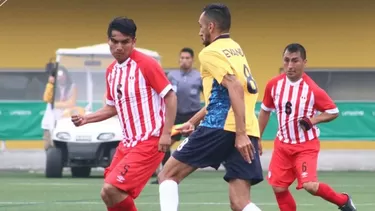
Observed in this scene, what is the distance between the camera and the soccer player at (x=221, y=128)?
933 cm

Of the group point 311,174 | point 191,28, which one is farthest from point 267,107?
point 191,28

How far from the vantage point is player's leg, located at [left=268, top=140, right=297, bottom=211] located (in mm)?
11927

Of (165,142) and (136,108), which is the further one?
(136,108)

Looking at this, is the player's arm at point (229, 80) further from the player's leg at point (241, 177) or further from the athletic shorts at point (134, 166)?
the athletic shorts at point (134, 166)

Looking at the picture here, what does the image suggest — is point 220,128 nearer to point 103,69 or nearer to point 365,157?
point 103,69

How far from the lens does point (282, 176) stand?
12.1 m

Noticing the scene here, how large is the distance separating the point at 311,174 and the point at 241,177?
260cm

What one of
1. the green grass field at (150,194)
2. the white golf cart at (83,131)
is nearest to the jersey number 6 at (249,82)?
the green grass field at (150,194)

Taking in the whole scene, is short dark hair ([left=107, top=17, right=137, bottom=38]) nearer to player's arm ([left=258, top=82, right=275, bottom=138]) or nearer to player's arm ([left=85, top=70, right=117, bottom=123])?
player's arm ([left=85, top=70, right=117, bottom=123])

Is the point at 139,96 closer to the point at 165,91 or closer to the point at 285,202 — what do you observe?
the point at 165,91

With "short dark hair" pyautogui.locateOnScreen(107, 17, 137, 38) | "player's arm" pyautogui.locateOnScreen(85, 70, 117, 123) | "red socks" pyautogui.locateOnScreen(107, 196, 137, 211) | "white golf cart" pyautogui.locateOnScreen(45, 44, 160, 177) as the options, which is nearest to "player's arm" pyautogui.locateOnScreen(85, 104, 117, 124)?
"player's arm" pyautogui.locateOnScreen(85, 70, 117, 123)

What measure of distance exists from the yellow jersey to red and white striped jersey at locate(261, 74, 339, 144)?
8.42ft

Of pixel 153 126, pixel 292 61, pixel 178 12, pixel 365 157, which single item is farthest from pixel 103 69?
pixel 153 126

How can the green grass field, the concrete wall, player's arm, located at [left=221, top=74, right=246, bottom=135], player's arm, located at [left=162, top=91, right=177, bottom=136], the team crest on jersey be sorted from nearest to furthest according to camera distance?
player's arm, located at [left=221, top=74, right=246, bottom=135]
player's arm, located at [left=162, top=91, right=177, bottom=136]
the team crest on jersey
the green grass field
the concrete wall
